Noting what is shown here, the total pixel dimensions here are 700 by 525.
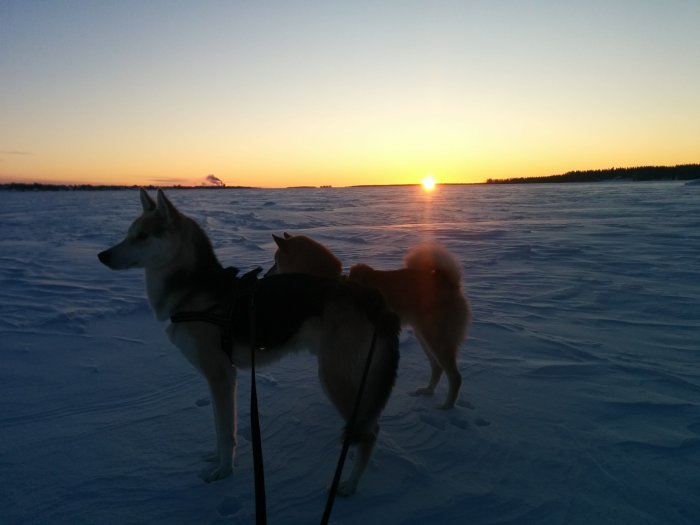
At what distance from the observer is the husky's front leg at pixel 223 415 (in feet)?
9.00

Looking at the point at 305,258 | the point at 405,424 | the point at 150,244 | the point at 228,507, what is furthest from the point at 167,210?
the point at 405,424

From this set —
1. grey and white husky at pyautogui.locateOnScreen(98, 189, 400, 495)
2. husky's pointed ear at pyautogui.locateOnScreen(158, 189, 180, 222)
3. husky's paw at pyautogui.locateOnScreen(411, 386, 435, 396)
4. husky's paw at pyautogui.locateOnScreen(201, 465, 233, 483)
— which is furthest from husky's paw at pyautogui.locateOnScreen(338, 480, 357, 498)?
husky's pointed ear at pyautogui.locateOnScreen(158, 189, 180, 222)

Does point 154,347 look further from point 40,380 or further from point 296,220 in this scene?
point 296,220

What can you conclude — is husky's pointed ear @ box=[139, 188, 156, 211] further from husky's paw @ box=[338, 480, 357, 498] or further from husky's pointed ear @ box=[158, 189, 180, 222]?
husky's paw @ box=[338, 480, 357, 498]

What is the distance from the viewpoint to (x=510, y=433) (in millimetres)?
3215

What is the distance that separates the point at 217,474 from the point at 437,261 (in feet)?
8.38

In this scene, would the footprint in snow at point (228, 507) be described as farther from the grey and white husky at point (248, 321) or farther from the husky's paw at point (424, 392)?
the husky's paw at point (424, 392)

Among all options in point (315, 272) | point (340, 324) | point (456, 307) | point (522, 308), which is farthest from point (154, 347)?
point (522, 308)

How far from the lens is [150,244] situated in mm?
2863

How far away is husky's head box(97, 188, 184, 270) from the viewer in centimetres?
286

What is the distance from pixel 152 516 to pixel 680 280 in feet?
29.6

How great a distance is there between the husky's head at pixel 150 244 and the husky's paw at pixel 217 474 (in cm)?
155

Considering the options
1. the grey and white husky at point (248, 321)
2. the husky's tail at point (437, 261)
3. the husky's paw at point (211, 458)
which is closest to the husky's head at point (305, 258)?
the husky's tail at point (437, 261)

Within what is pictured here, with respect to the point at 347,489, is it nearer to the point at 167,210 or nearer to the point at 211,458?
the point at 211,458
